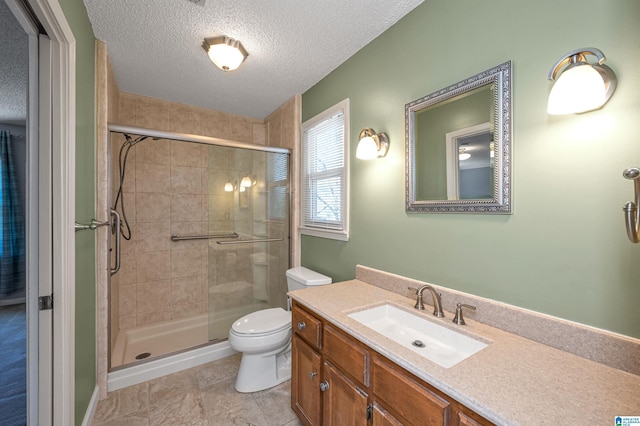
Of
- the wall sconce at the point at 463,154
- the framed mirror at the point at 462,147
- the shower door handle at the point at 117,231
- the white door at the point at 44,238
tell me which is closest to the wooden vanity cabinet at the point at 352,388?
the framed mirror at the point at 462,147

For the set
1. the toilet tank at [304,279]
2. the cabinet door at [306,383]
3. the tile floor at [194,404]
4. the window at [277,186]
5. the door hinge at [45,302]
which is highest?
the window at [277,186]

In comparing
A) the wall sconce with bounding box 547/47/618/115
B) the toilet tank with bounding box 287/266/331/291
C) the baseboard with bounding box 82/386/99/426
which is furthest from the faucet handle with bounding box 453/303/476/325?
the baseboard with bounding box 82/386/99/426

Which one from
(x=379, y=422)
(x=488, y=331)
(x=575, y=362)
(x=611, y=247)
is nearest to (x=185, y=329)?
(x=379, y=422)

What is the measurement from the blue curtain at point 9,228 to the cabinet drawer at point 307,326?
1.21 m

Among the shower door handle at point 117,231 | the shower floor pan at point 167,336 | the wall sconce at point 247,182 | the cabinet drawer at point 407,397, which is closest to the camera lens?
the cabinet drawer at point 407,397

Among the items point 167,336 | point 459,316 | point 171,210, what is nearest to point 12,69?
point 459,316

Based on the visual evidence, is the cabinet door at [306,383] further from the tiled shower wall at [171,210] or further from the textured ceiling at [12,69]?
the textured ceiling at [12,69]

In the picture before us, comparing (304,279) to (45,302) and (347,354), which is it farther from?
(45,302)

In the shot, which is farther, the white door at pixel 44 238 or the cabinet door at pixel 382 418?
the white door at pixel 44 238

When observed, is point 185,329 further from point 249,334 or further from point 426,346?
point 426,346

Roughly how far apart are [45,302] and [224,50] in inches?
67.7

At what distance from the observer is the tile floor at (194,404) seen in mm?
1698

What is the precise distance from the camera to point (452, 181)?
1365mm

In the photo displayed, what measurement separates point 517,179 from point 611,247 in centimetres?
37
